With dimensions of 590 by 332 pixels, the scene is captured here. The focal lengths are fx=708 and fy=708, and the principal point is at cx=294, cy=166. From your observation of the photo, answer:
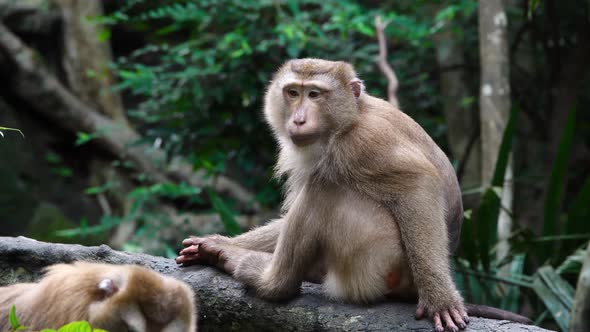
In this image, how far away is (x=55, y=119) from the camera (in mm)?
11273

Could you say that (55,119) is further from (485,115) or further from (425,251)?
(425,251)

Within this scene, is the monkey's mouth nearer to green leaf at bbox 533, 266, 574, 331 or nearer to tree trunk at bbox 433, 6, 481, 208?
green leaf at bbox 533, 266, 574, 331

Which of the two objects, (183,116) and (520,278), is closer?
(520,278)

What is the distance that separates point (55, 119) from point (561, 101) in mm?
7550

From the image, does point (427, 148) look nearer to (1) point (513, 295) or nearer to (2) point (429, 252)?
(2) point (429, 252)

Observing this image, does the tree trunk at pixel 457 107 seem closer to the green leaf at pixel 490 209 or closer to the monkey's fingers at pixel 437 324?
the green leaf at pixel 490 209

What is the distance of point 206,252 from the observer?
455 centimetres

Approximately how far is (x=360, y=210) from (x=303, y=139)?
0.54 m

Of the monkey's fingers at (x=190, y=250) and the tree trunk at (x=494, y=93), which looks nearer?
the monkey's fingers at (x=190, y=250)

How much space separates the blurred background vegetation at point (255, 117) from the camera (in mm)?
5930

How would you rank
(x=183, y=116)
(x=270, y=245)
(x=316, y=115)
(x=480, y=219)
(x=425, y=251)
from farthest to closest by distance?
(x=183, y=116) < (x=480, y=219) < (x=270, y=245) < (x=316, y=115) < (x=425, y=251)

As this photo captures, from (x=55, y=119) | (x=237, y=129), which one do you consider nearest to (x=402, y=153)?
(x=237, y=129)

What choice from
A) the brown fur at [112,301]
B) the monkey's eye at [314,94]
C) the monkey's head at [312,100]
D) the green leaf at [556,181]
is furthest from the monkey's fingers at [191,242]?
the green leaf at [556,181]

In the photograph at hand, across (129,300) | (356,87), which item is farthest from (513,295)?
(129,300)
